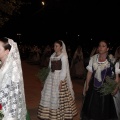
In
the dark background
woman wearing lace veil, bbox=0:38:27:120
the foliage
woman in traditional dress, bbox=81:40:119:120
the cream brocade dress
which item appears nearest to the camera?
woman wearing lace veil, bbox=0:38:27:120

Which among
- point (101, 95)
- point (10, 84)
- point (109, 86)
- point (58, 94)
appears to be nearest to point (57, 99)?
point (58, 94)

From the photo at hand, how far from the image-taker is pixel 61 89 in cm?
701

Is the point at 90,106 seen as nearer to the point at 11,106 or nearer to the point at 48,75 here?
the point at 48,75

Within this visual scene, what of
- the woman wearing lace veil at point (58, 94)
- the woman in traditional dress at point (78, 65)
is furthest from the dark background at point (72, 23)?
the woman wearing lace veil at point (58, 94)

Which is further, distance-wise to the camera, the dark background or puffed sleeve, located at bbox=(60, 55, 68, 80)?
the dark background

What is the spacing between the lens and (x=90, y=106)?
6.32 m

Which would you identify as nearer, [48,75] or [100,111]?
[100,111]

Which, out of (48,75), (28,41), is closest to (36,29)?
(28,41)

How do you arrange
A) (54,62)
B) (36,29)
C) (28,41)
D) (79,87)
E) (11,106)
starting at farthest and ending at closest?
(28,41), (36,29), (79,87), (54,62), (11,106)

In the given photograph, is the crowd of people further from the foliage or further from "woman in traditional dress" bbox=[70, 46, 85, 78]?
"woman in traditional dress" bbox=[70, 46, 85, 78]

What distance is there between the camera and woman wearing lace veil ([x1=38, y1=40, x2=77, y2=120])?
688 centimetres

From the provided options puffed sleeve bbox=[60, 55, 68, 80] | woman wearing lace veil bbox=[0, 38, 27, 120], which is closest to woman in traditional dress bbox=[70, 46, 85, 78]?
puffed sleeve bbox=[60, 55, 68, 80]

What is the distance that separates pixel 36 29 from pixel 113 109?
5149 cm

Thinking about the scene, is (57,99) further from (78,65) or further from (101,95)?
(78,65)
